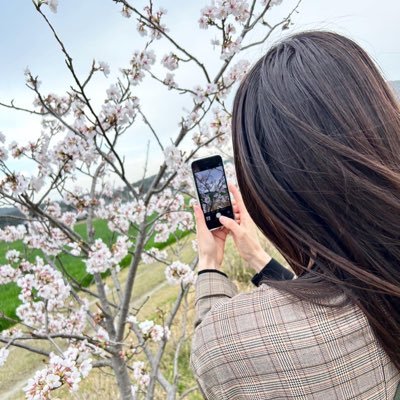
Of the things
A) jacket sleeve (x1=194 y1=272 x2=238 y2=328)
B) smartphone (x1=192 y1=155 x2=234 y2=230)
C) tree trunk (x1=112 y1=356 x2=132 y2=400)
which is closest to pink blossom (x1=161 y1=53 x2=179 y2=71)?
smartphone (x1=192 y1=155 x2=234 y2=230)

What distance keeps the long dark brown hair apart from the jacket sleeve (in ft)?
0.66

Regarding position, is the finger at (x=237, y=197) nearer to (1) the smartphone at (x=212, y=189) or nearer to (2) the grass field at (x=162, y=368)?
(1) the smartphone at (x=212, y=189)

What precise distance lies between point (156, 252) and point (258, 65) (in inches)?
107

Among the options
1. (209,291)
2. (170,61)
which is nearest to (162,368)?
(170,61)

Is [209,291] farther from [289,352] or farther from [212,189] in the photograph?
[212,189]

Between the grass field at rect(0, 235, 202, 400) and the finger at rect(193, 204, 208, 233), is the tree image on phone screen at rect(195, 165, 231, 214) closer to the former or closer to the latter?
the finger at rect(193, 204, 208, 233)

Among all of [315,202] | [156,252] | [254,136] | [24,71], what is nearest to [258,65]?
[254,136]

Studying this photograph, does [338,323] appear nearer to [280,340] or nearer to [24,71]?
[280,340]

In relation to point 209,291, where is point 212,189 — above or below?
above

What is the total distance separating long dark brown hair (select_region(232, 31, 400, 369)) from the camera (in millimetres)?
736

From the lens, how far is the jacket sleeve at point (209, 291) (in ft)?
2.94

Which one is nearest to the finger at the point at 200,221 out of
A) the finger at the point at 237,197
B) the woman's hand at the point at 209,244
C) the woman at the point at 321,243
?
the woman's hand at the point at 209,244

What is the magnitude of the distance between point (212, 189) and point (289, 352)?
666mm

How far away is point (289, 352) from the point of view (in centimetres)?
69
